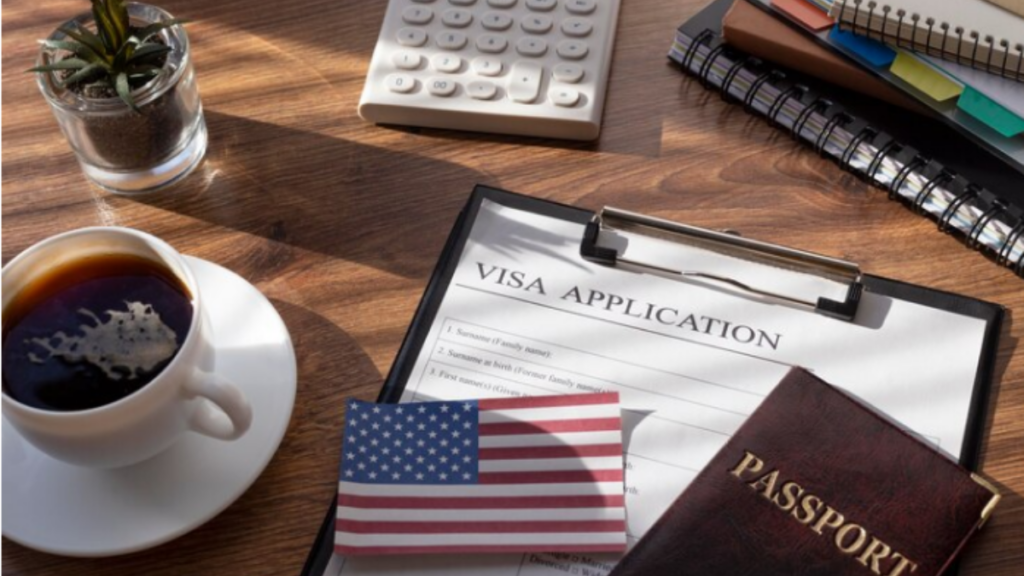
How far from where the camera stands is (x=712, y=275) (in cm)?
77

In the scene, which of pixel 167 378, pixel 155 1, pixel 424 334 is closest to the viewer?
pixel 167 378

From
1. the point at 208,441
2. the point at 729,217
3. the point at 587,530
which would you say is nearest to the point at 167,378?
the point at 208,441

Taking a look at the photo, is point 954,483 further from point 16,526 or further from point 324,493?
point 16,526

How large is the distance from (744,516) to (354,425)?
0.23m

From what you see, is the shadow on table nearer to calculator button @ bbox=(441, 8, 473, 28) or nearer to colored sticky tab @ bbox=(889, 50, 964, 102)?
calculator button @ bbox=(441, 8, 473, 28)

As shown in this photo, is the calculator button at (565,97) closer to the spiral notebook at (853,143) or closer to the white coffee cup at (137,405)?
the spiral notebook at (853,143)

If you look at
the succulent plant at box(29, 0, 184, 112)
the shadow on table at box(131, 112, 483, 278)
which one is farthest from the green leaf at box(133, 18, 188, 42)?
the shadow on table at box(131, 112, 483, 278)

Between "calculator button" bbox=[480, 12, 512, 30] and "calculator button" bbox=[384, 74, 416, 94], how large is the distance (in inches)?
2.8

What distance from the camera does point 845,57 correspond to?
32.4 inches

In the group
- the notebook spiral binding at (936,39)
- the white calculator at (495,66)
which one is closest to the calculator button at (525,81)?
the white calculator at (495,66)

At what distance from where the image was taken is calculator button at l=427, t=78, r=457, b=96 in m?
0.85

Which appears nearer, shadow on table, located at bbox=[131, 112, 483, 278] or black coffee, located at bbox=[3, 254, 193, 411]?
black coffee, located at bbox=[3, 254, 193, 411]

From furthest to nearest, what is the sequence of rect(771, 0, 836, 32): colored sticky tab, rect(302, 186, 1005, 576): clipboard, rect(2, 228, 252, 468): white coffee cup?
rect(771, 0, 836, 32): colored sticky tab → rect(302, 186, 1005, 576): clipboard → rect(2, 228, 252, 468): white coffee cup

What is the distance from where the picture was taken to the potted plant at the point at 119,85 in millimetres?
772
